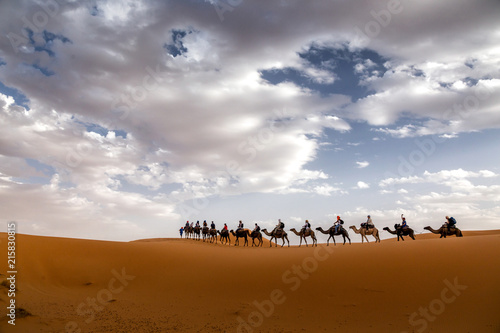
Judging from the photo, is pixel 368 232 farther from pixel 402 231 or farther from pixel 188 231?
pixel 188 231

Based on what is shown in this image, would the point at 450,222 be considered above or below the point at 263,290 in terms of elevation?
above

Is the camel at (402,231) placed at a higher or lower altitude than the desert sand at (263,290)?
higher

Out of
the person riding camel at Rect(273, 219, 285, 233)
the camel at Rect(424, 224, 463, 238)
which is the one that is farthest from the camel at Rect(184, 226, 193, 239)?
the camel at Rect(424, 224, 463, 238)

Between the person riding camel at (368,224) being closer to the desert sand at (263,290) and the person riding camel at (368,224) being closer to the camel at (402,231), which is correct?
the camel at (402,231)

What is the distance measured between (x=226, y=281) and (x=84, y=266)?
8.37m

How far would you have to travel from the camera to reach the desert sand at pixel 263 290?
9961 millimetres

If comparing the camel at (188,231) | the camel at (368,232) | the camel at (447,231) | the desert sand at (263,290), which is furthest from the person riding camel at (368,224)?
the camel at (188,231)

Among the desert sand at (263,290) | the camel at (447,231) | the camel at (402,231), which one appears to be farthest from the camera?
the camel at (402,231)

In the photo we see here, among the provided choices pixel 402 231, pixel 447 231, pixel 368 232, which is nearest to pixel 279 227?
pixel 368 232

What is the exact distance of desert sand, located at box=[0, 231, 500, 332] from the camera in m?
9.96

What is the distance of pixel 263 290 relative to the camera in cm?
1366

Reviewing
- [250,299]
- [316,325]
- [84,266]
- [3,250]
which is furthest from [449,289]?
[3,250]

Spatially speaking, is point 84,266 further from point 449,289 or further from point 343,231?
point 343,231

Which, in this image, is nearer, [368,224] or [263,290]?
[263,290]
